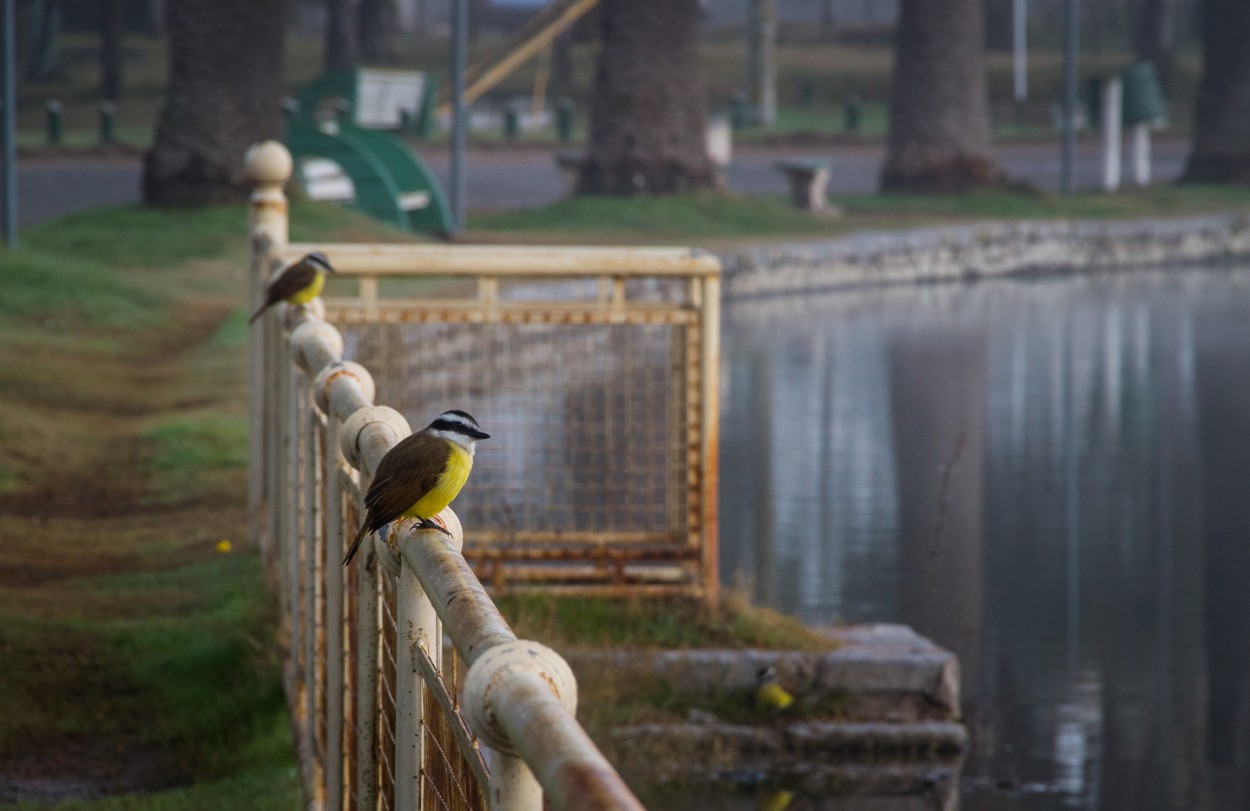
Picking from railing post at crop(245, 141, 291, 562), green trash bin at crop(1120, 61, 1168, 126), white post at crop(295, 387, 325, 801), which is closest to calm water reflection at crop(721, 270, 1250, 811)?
railing post at crop(245, 141, 291, 562)

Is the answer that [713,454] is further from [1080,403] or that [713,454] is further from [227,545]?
[1080,403]

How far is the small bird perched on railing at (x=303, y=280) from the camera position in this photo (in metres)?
6.32

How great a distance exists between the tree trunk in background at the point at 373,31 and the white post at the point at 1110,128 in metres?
26.1

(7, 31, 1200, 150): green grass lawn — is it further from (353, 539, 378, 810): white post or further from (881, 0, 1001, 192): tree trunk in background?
(353, 539, 378, 810): white post

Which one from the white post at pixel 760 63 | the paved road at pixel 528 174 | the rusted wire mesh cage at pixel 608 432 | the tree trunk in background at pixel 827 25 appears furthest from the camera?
the tree trunk in background at pixel 827 25

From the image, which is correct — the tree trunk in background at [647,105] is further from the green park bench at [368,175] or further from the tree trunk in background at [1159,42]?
the tree trunk in background at [1159,42]

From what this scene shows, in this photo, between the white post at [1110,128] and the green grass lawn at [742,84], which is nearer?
the white post at [1110,128]

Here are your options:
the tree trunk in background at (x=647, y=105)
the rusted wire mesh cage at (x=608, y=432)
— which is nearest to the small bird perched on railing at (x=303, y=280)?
the rusted wire mesh cage at (x=608, y=432)

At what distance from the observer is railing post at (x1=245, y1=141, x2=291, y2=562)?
759cm

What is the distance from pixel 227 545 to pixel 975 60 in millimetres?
22334

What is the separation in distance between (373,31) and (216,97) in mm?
34384

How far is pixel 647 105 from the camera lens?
25.0 meters

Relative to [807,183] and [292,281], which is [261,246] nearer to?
[292,281]

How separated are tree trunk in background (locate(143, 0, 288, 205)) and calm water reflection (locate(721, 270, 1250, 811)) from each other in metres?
5.58
